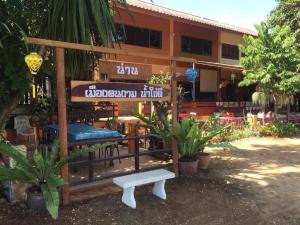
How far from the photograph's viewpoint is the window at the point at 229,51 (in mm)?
22312

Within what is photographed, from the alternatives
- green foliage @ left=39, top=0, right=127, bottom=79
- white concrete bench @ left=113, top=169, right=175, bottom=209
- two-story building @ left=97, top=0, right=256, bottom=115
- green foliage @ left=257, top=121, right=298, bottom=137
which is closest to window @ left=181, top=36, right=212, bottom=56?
two-story building @ left=97, top=0, right=256, bottom=115

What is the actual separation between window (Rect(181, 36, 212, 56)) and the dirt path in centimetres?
960

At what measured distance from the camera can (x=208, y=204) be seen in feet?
17.7

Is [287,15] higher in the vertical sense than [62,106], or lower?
higher

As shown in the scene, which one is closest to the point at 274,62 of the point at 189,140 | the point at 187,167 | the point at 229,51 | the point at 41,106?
the point at 189,140

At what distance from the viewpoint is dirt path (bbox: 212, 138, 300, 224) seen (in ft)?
17.6

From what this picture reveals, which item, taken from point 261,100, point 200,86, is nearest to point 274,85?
point 261,100

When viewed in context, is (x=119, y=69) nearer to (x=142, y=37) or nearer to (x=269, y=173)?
(x=269, y=173)

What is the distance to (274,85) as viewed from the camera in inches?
518

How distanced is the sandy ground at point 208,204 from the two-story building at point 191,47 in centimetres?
906

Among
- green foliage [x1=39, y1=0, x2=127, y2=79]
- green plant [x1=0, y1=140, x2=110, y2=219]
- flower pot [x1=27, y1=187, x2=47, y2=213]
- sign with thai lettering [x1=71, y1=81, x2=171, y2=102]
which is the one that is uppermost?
green foliage [x1=39, y1=0, x2=127, y2=79]

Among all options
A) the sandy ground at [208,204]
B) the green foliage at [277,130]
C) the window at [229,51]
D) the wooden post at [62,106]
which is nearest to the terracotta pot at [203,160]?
the sandy ground at [208,204]

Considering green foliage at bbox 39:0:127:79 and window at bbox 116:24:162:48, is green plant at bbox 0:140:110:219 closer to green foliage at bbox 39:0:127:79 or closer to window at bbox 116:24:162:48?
green foliage at bbox 39:0:127:79

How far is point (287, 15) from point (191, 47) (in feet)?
17.5
